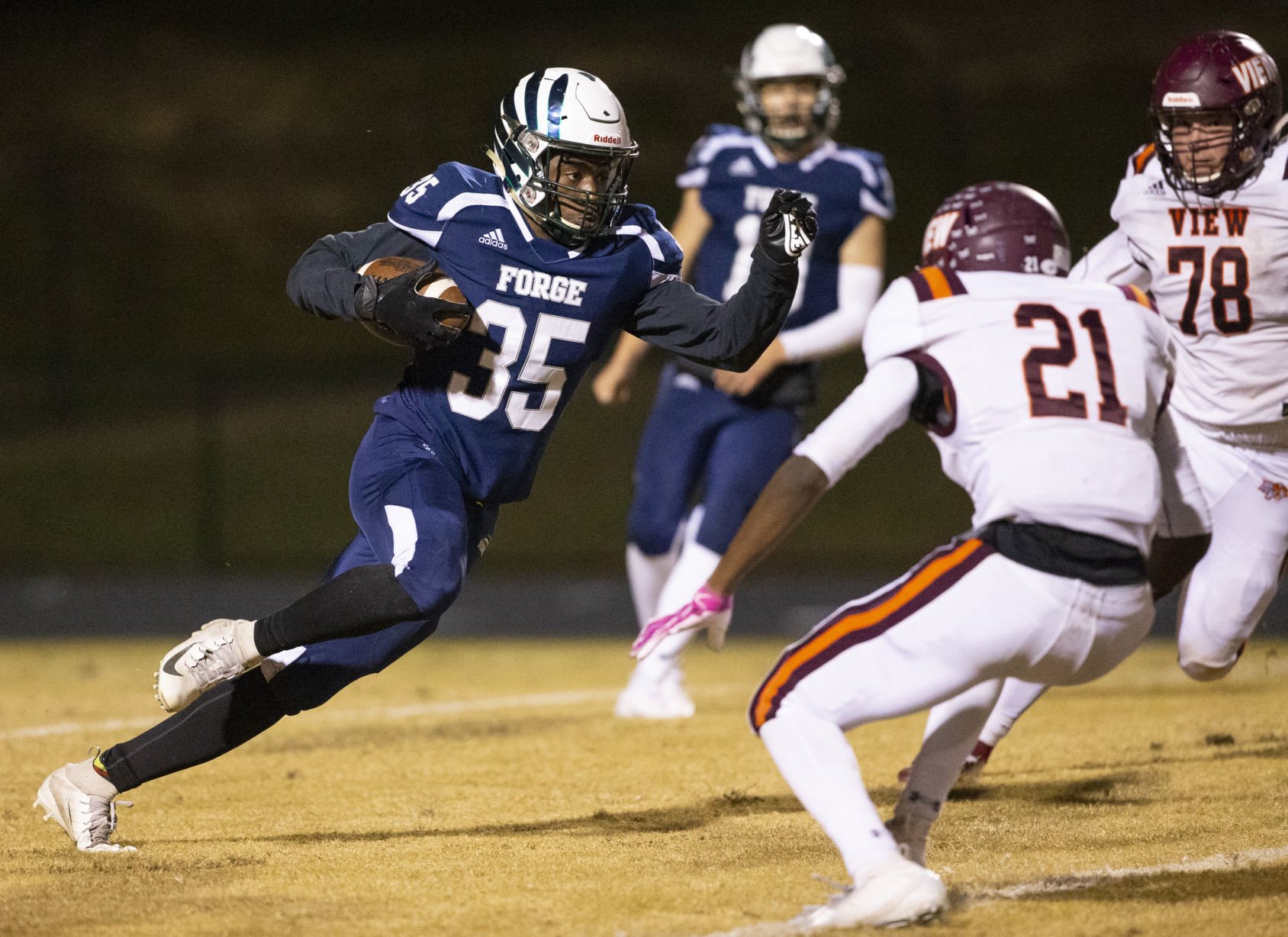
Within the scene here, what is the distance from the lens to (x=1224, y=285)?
4.22 meters

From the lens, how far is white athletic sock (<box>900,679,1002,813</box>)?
3215 mm

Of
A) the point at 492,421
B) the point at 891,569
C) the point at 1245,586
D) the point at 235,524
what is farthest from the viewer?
the point at 235,524

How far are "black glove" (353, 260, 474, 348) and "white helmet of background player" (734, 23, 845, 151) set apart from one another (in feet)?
9.77

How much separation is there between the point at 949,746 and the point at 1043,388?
2.59 ft

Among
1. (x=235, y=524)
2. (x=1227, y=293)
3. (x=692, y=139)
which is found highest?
(x=1227, y=293)

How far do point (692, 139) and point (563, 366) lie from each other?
1726 cm

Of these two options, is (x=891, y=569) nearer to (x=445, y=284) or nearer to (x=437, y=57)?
(x=445, y=284)

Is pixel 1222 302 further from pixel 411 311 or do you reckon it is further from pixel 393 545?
pixel 393 545

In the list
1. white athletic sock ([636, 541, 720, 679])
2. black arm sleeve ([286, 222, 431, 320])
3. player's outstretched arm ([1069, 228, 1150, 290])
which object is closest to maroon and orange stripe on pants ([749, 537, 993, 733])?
black arm sleeve ([286, 222, 431, 320])

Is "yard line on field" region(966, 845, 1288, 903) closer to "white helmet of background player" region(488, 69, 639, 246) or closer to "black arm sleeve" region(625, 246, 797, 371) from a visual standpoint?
"black arm sleeve" region(625, 246, 797, 371)

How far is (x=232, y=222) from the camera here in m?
21.0

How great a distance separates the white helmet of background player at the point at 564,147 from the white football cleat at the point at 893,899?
1766 millimetres

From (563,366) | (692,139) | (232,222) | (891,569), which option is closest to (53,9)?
(232,222)

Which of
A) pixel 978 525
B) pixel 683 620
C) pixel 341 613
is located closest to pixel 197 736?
pixel 341 613
